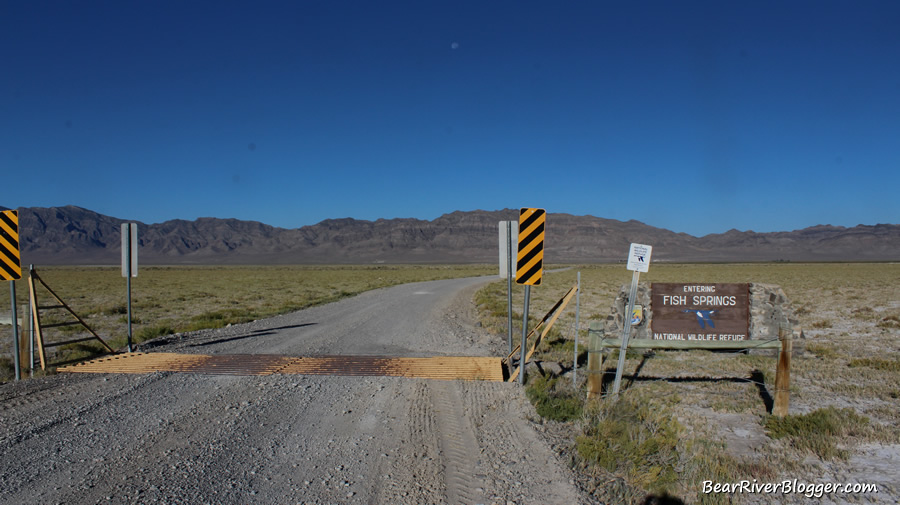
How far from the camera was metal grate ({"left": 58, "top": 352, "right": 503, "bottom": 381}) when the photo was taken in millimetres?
7875

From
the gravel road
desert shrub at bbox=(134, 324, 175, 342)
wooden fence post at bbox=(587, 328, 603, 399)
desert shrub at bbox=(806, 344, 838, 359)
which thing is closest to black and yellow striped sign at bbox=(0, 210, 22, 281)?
the gravel road

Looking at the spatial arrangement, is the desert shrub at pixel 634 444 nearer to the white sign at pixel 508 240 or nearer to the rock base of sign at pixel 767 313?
the white sign at pixel 508 240

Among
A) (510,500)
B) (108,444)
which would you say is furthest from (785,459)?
(108,444)

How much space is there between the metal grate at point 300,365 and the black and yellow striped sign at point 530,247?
5.18ft

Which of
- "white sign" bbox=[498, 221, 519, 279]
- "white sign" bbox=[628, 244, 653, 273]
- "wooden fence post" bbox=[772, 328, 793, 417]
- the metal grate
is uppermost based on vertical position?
"white sign" bbox=[498, 221, 519, 279]

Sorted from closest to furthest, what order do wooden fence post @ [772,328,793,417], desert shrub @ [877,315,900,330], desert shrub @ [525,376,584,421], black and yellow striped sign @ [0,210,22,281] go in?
1. desert shrub @ [525,376,584,421]
2. wooden fence post @ [772,328,793,417]
3. black and yellow striped sign @ [0,210,22,281]
4. desert shrub @ [877,315,900,330]

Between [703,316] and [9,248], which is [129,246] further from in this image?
[703,316]

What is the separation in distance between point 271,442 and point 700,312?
6.37 meters

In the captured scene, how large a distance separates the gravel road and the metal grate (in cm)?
38

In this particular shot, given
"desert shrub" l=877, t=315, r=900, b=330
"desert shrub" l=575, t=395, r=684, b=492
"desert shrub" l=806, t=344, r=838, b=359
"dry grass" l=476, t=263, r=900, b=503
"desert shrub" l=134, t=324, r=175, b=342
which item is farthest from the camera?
"desert shrub" l=877, t=315, r=900, b=330

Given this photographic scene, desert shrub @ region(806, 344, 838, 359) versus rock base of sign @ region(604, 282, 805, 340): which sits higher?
rock base of sign @ region(604, 282, 805, 340)

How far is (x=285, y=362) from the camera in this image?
8594 mm

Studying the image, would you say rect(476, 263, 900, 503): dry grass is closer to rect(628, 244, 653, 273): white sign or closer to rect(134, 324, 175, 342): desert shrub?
rect(628, 244, 653, 273): white sign

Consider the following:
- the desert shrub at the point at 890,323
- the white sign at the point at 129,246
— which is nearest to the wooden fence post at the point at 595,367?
the white sign at the point at 129,246
